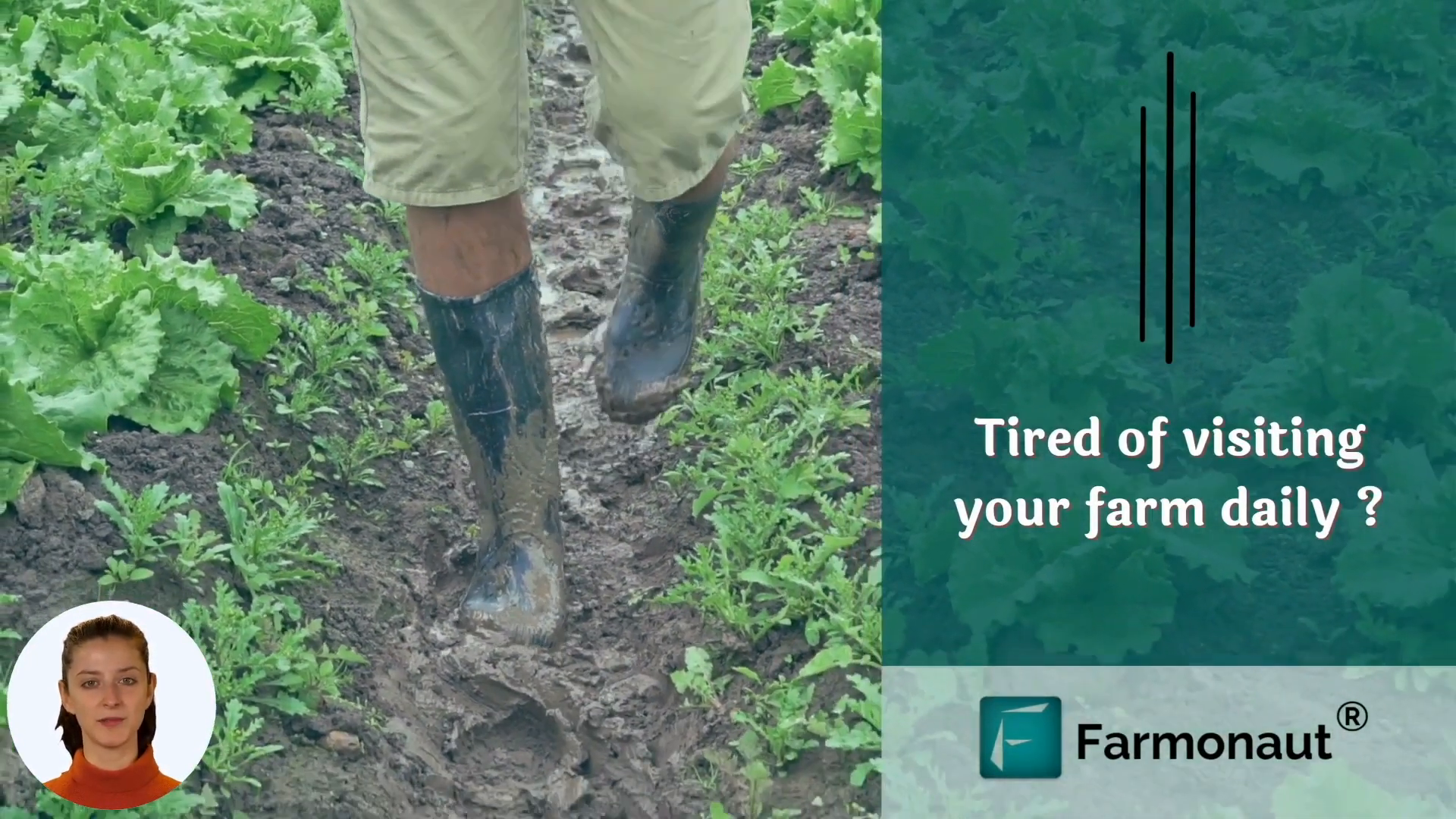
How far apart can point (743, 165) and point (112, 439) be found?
217 cm

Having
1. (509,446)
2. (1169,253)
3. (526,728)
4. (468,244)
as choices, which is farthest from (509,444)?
(1169,253)

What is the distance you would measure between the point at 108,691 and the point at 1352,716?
6.67 feet

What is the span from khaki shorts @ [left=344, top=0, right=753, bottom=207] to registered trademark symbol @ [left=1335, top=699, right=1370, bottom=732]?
5.11 ft

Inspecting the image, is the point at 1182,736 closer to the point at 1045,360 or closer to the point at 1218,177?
the point at 1045,360

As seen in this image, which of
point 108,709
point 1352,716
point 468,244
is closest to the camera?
point 108,709

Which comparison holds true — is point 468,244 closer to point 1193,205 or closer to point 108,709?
point 108,709

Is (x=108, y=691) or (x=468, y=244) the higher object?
(x=468, y=244)

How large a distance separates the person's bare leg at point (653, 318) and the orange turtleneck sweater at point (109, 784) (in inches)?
66.0

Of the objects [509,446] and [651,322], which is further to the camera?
[651,322]

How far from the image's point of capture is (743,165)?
18.1ft

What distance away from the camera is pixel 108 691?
2885mm

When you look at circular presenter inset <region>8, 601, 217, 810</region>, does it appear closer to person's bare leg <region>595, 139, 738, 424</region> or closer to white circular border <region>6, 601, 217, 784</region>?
white circular border <region>6, 601, 217, 784</region>

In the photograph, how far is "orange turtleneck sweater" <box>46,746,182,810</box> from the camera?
293 centimetres

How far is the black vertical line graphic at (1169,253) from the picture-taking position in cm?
414
